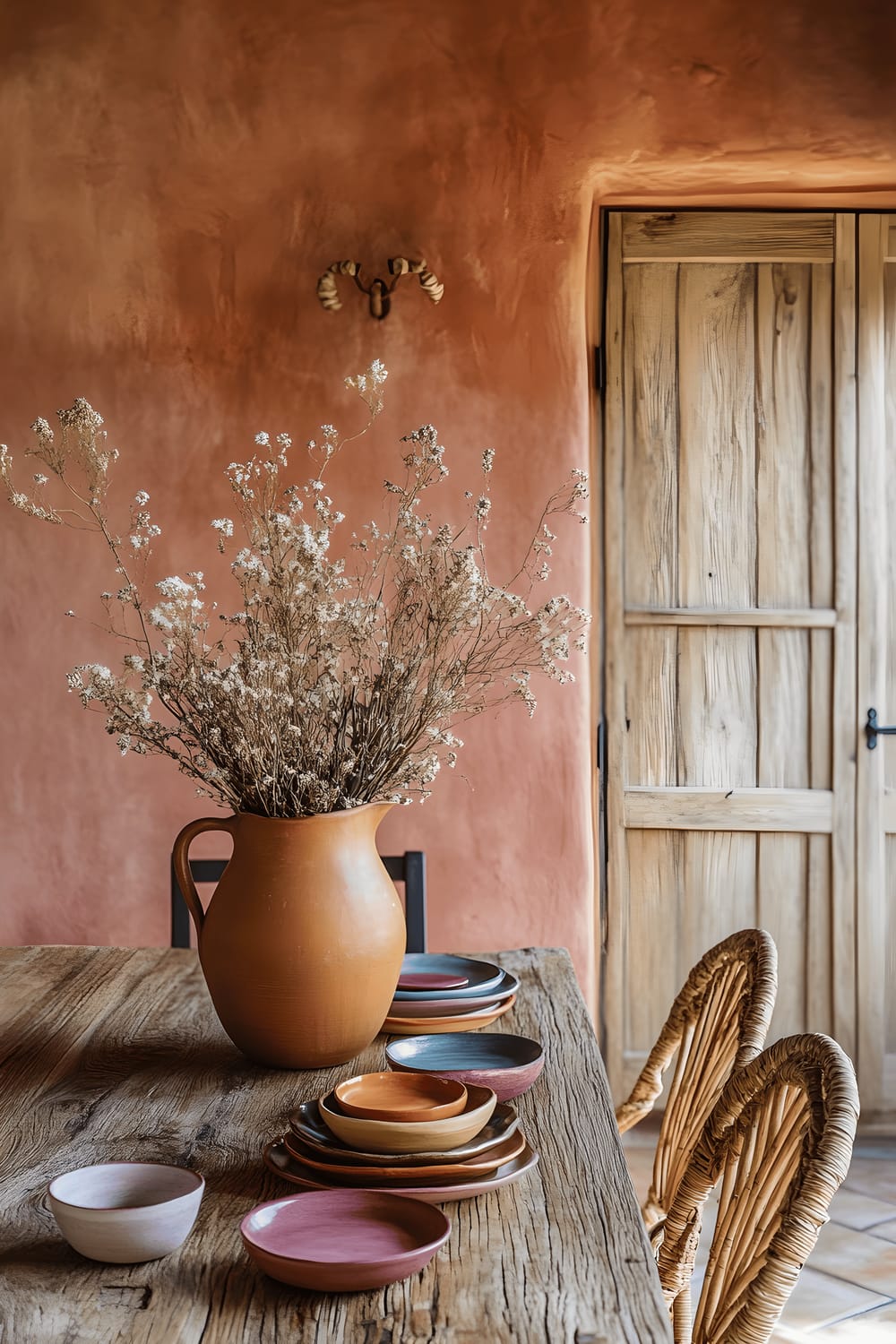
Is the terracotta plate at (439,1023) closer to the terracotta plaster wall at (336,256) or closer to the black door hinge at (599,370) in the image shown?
the terracotta plaster wall at (336,256)

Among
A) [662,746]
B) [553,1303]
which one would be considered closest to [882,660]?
[662,746]

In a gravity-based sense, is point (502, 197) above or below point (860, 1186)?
above

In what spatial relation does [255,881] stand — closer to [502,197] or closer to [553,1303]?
[553,1303]

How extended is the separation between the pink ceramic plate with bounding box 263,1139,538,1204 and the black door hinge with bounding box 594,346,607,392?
230 cm

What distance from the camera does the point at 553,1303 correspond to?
0.93 m

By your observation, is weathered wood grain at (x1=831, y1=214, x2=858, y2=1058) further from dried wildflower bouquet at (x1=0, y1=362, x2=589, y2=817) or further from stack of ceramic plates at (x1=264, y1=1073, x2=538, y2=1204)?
stack of ceramic plates at (x1=264, y1=1073, x2=538, y2=1204)

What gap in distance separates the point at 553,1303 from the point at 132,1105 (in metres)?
0.61

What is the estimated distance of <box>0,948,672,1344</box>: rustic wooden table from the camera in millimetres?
907

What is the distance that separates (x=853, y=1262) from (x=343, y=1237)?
1954mm

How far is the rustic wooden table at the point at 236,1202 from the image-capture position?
0.91 m

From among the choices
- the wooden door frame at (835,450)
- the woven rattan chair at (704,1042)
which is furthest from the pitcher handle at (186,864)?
the wooden door frame at (835,450)

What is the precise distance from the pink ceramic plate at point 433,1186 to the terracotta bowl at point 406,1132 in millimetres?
38

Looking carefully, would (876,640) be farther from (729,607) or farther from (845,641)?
(729,607)

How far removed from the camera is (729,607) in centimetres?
310
